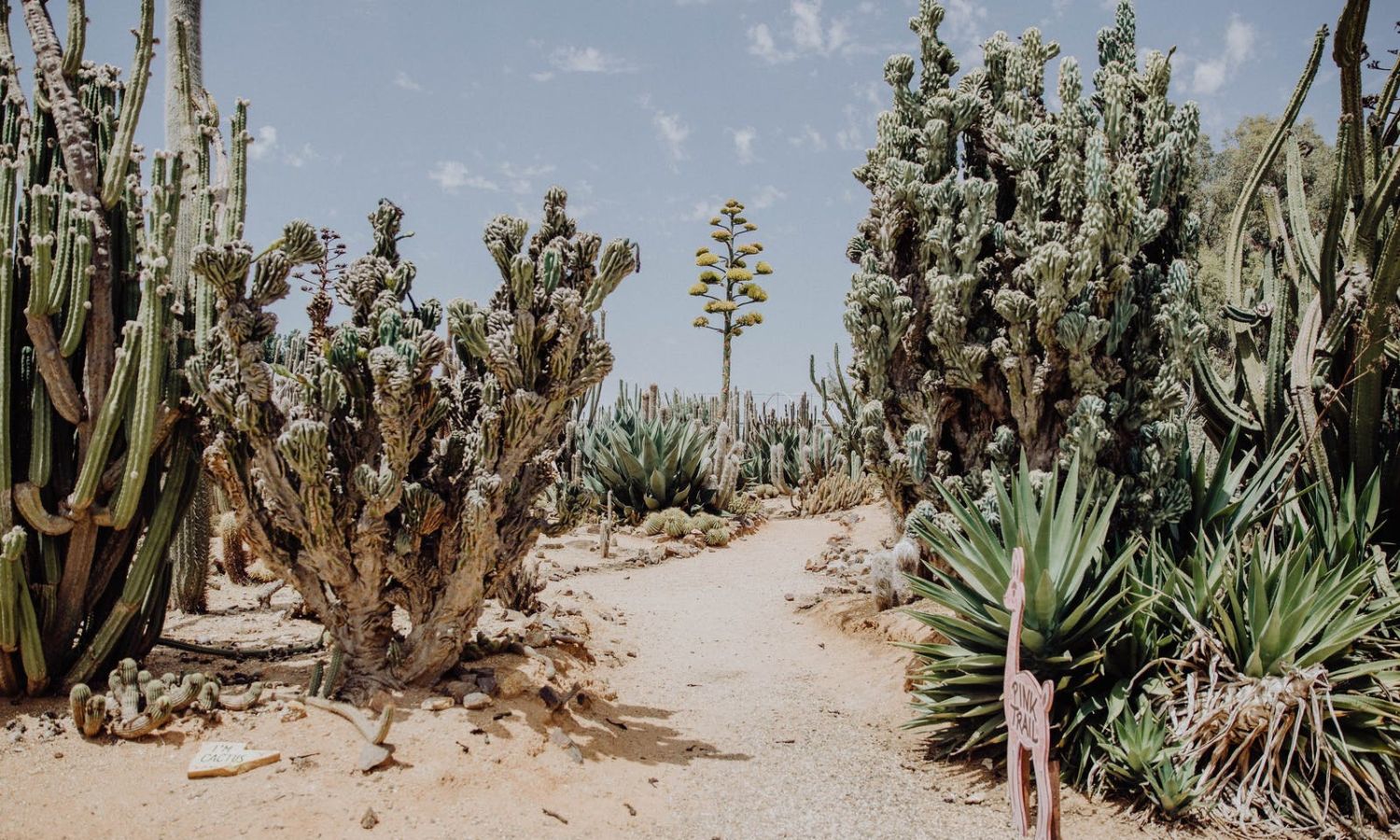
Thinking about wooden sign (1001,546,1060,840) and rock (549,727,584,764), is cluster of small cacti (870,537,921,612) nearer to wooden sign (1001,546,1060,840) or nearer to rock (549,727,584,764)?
wooden sign (1001,546,1060,840)

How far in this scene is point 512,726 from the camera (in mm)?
4102

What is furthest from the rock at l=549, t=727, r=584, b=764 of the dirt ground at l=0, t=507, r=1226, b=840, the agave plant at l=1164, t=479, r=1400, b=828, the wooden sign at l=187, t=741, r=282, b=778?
the agave plant at l=1164, t=479, r=1400, b=828

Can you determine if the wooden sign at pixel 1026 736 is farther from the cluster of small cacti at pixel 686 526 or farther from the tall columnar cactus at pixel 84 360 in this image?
the cluster of small cacti at pixel 686 526

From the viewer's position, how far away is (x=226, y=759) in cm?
354

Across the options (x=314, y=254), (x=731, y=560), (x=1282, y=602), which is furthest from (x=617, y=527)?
(x=1282, y=602)

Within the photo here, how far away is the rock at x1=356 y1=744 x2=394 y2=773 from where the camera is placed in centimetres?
358

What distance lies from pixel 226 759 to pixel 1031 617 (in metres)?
3.40

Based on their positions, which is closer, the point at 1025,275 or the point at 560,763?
the point at 560,763

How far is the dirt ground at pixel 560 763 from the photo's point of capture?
333cm

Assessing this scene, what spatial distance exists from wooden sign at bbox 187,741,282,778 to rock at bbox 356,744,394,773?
0.33 meters

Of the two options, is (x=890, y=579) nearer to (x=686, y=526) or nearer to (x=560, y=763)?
(x=560, y=763)

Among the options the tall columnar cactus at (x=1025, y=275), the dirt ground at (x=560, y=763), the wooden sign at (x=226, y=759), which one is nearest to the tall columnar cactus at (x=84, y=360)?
the dirt ground at (x=560, y=763)

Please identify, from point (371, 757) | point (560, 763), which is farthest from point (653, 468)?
point (371, 757)

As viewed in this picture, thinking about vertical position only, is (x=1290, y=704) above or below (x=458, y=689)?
above
